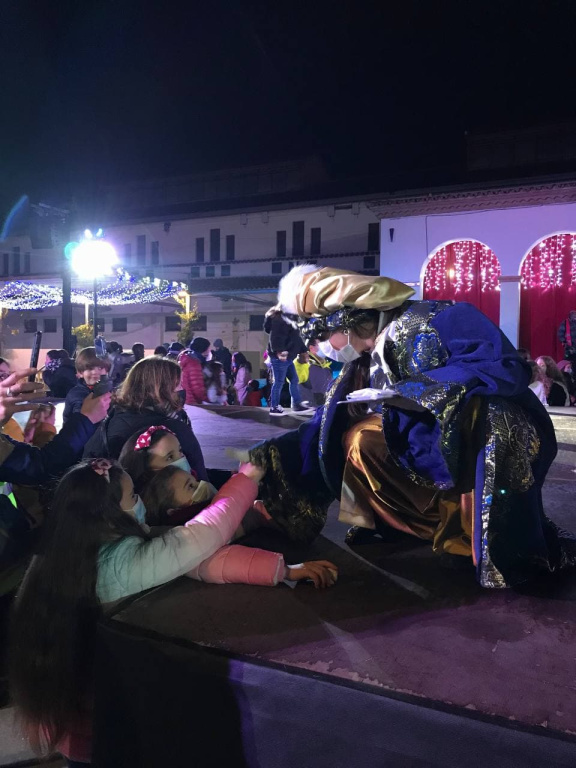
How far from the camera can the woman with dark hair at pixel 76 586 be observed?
1.71 metres

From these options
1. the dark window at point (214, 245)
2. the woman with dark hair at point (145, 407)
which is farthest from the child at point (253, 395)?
the dark window at point (214, 245)

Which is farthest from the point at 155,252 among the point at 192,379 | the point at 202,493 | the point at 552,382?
the point at 202,493

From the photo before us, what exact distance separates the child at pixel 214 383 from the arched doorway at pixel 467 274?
748cm

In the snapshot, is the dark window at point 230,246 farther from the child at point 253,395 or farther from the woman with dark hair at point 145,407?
the woman with dark hair at point 145,407

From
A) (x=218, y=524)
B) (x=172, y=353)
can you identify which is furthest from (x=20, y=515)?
(x=172, y=353)

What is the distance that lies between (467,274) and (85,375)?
40.3 feet

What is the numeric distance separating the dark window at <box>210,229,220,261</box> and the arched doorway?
1227 cm

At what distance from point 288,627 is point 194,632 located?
0.28 m

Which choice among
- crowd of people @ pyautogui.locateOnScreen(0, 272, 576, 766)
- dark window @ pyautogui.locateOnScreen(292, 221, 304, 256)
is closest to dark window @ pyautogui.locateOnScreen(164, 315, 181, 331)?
dark window @ pyautogui.locateOnScreen(292, 221, 304, 256)

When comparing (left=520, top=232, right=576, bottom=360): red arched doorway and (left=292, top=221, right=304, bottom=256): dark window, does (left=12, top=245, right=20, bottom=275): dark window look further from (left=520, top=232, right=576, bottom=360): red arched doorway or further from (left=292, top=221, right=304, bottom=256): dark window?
(left=520, top=232, right=576, bottom=360): red arched doorway

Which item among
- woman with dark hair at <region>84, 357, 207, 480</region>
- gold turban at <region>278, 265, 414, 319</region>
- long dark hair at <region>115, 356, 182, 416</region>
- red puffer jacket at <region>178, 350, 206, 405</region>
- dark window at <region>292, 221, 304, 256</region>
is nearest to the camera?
gold turban at <region>278, 265, 414, 319</region>

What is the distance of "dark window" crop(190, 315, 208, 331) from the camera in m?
25.1

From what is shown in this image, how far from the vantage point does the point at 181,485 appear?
8.02 feet

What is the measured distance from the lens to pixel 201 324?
25328mm
